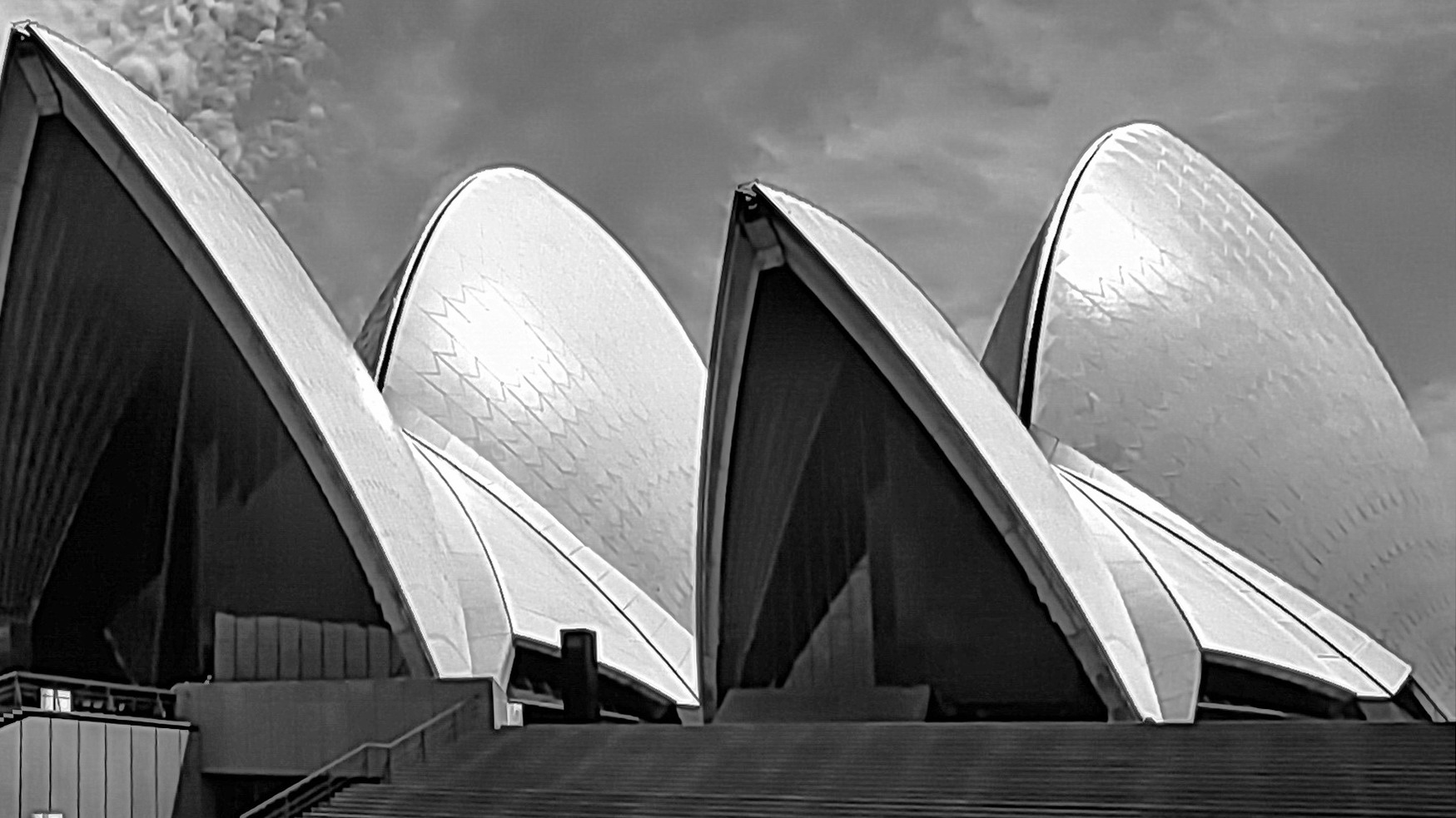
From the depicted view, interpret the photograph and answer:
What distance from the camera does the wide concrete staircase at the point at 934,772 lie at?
9656mm

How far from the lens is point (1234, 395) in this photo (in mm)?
23188

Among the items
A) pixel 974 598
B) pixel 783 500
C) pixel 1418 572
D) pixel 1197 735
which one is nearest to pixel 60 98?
pixel 783 500

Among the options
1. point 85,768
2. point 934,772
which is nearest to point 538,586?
point 85,768

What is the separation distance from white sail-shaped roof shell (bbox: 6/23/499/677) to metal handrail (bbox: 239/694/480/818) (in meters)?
1.54

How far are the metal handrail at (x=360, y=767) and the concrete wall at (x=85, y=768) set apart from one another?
1.11 m

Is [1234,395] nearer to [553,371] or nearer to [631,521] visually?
[631,521]

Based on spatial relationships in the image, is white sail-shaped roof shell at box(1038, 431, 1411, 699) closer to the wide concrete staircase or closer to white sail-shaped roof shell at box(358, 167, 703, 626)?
the wide concrete staircase

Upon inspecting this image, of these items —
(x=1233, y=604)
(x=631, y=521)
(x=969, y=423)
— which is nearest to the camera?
(x=969, y=423)

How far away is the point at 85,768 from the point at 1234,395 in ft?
56.1

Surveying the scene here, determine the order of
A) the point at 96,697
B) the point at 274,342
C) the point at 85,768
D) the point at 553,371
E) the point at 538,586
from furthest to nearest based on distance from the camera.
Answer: the point at 553,371, the point at 538,586, the point at 96,697, the point at 274,342, the point at 85,768

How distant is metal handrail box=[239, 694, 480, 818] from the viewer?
13.1 meters

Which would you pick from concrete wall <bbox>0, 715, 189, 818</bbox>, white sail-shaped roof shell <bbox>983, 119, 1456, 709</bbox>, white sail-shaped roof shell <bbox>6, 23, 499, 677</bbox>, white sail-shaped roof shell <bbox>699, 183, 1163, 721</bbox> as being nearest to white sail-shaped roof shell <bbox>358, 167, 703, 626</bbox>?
white sail-shaped roof shell <bbox>983, 119, 1456, 709</bbox>

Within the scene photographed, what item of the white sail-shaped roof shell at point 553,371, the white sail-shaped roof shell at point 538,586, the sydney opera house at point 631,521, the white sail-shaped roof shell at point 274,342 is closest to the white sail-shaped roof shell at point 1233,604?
the sydney opera house at point 631,521

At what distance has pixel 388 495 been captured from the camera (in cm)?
1638
